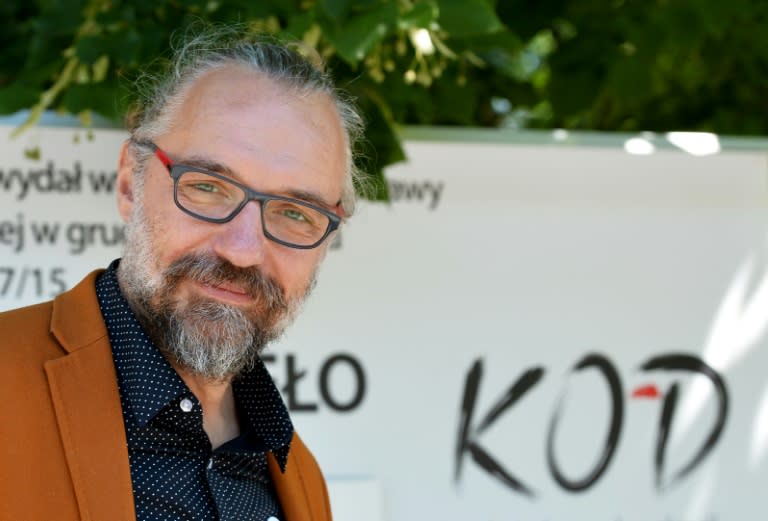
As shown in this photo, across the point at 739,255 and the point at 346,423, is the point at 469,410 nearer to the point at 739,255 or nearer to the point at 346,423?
the point at 346,423

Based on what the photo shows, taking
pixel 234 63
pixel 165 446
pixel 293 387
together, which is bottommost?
pixel 165 446

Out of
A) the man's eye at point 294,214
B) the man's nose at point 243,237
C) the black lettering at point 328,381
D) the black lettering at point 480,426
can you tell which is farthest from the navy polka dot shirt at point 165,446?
the black lettering at point 480,426

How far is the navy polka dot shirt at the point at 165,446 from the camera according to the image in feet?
6.12

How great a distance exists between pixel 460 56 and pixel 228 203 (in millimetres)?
1331

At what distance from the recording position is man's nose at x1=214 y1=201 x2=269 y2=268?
6.30ft

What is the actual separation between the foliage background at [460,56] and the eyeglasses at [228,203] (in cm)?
53

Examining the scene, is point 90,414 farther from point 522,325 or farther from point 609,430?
point 609,430

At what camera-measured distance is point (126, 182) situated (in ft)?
7.11

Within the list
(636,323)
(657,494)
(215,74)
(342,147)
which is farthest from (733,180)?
(215,74)

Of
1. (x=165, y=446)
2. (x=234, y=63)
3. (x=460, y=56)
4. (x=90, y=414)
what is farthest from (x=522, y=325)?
(x=90, y=414)

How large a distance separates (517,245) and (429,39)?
2.36 ft

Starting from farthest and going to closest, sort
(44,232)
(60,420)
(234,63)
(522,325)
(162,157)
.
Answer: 1. (522,325)
2. (44,232)
3. (234,63)
4. (162,157)
5. (60,420)

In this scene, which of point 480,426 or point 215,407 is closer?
point 215,407

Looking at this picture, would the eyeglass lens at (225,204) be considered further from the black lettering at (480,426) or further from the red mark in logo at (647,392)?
the red mark in logo at (647,392)
